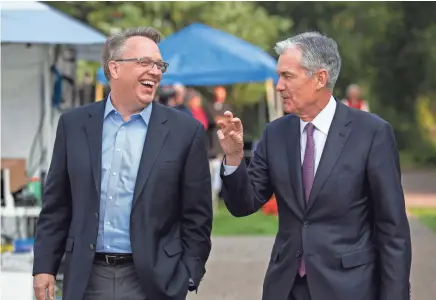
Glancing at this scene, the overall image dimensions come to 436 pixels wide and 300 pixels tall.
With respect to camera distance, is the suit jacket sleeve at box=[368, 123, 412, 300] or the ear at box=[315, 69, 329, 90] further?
the ear at box=[315, 69, 329, 90]

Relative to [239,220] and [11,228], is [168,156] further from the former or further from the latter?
[239,220]

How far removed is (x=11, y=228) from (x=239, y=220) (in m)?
5.79

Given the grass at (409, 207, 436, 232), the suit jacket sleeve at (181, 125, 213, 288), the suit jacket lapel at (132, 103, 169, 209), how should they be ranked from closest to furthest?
1. the suit jacket lapel at (132, 103, 169, 209)
2. the suit jacket sleeve at (181, 125, 213, 288)
3. the grass at (409, 207, 436, 232)

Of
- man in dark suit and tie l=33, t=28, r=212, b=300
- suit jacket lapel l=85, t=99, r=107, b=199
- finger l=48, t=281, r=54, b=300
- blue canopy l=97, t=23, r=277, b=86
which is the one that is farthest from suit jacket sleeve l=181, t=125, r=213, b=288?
blue canopy l=97, t=23, r=277, b=86

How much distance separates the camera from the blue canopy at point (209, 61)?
14391 mm

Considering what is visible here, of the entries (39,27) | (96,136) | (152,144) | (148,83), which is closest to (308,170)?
(152,144)

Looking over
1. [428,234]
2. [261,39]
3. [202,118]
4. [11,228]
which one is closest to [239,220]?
[202,118]

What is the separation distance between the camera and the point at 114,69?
4.45m

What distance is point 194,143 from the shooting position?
443 cm

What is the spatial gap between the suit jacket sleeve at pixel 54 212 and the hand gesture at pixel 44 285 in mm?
23

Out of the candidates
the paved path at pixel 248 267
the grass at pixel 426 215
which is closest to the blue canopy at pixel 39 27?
the paved path at pixel 248 267

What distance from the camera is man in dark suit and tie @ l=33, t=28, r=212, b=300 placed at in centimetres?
429

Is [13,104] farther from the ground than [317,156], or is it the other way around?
[317,156]

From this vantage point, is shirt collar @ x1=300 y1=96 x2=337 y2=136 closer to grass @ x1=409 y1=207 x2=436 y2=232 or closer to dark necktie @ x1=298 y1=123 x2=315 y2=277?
dark necktie @ x1=298 y1=123 x2=315 y2=277
